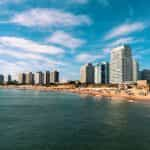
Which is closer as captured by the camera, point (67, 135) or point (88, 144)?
point (88, 144)

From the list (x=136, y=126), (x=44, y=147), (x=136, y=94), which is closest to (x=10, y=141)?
(x=44, y=147)

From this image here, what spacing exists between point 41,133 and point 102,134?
11114mm

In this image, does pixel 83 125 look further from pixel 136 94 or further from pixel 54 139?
pixel 136 94

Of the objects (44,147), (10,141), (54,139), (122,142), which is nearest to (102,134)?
(122,142)

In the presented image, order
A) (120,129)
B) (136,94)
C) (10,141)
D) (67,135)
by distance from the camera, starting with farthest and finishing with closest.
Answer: (136,94)
(120,129)
(67,135)
(10,141)

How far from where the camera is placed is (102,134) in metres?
47.6

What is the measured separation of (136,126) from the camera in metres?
56.1

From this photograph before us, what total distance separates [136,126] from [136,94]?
362 feet

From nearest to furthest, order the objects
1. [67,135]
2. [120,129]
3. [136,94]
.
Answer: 1. [67,135]
2. [120,129]
3. [136,94]

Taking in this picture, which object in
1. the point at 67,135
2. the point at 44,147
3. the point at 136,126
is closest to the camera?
the point at 44,147

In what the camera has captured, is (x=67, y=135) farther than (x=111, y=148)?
Yes

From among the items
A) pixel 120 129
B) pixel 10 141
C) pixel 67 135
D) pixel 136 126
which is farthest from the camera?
pixel 136 126

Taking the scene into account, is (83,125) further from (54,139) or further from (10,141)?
(10,141)

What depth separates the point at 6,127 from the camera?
5344 cm
